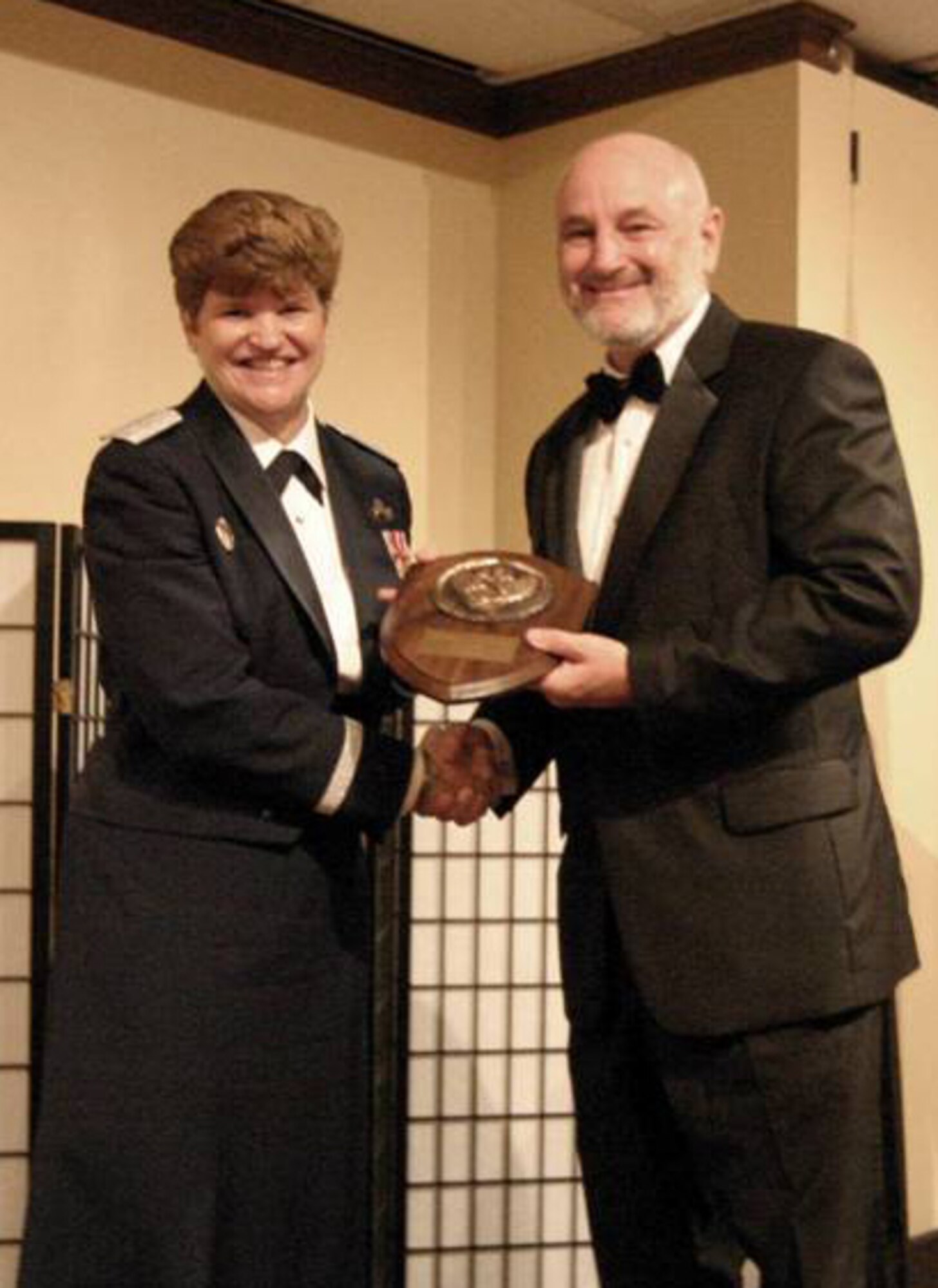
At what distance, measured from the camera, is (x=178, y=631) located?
2.12 m

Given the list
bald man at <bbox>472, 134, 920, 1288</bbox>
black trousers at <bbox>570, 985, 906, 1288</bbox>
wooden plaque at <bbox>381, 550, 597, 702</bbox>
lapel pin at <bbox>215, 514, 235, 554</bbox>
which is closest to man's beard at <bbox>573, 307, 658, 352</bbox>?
bald man at <bbox>472, 134, 920, 1288</bbox>

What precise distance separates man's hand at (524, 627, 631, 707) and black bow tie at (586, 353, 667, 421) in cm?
33

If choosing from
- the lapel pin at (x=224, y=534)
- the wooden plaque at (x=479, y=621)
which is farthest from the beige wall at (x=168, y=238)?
the wooden plaque at (x=479, y=621)

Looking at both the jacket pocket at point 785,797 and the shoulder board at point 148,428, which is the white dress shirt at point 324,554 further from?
the jacket pocket at point 785,797

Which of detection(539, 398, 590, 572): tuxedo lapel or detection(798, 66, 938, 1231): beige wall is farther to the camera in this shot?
detection(798, 66, 938, 1231): beige wall

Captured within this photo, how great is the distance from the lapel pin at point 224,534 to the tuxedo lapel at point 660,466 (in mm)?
450

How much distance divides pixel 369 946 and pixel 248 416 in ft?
2.36

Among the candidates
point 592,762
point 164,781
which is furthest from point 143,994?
point 592,762

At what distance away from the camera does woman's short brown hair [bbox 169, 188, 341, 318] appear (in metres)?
2.17

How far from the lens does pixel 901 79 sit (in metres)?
3.87

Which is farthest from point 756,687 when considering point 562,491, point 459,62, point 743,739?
point 459,62

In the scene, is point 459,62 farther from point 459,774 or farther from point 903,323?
point 459,774

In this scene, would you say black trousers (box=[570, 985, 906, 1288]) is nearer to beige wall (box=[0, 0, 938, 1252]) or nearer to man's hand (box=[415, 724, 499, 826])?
man's hand (box=[415, 724, 499, 826])

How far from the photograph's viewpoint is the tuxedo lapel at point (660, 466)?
6.77 ft
